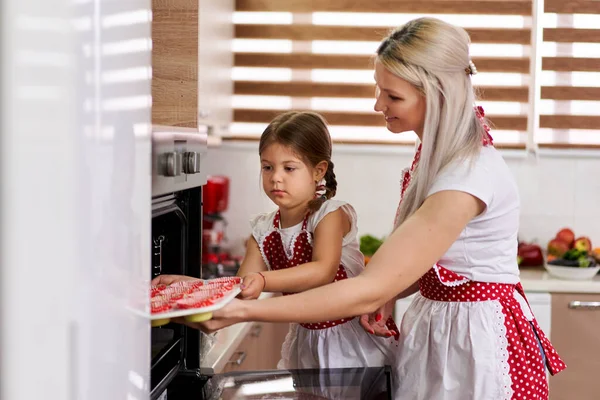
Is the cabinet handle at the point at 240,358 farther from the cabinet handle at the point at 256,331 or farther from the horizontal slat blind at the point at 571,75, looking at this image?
the horizontal slat blind at the point at 571,75

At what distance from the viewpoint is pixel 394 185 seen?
351 cm

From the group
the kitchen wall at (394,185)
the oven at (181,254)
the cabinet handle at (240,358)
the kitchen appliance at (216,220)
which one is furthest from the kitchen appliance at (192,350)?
the kitchen wall at (394,185)

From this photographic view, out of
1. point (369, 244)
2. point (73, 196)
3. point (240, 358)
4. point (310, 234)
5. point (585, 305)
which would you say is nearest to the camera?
point (73, 196)

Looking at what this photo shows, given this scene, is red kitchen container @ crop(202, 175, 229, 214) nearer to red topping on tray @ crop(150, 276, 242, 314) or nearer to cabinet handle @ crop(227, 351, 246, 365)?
cabinet handle @ crop(227, 351, 246, 365)

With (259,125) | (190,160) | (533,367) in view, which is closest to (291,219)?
(190,160)

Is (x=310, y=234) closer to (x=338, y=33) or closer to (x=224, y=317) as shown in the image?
(x=224, y=317)

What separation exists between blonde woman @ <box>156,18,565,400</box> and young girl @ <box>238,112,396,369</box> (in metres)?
0.13

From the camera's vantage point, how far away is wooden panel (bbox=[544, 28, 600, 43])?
11.1 ft

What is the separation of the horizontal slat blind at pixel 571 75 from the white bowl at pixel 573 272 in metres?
0.66

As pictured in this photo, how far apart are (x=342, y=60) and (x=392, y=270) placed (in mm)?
2340

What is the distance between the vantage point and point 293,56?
351 cm

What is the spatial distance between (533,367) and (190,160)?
2.38 feet

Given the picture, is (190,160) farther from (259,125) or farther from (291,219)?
(259,125)

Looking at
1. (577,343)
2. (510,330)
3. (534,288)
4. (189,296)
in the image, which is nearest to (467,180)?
(510,330)
